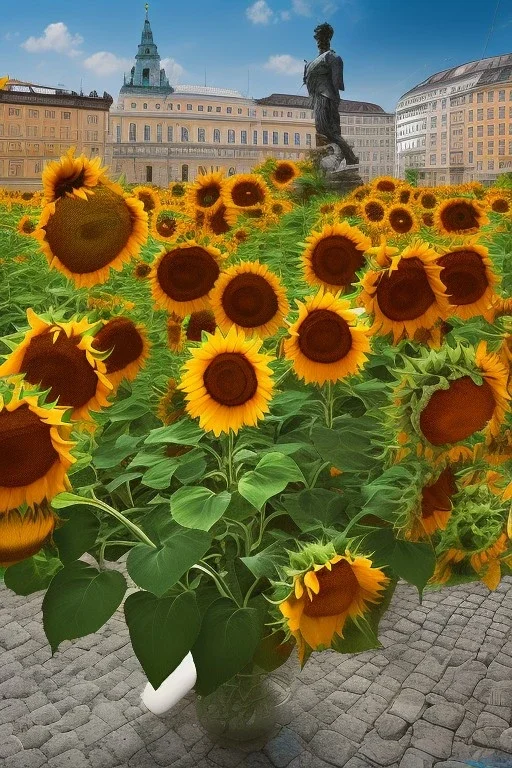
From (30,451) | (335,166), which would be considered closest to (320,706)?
(30,451)

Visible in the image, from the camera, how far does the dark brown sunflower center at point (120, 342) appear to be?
0.57 m

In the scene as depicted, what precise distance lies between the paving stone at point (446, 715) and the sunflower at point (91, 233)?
85cm

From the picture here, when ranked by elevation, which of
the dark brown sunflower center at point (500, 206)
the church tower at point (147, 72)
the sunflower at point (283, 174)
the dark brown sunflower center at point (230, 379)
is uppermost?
the church tower at point (147, 72)

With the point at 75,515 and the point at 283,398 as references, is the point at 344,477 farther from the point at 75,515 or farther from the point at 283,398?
the point at 75,515

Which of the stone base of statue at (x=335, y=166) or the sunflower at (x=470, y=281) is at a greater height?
the stone base of statue at (x=335, y=166)

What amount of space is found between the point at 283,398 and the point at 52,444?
0.84ft

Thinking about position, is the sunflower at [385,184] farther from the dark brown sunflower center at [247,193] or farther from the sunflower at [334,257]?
the sunflower at [334,257]

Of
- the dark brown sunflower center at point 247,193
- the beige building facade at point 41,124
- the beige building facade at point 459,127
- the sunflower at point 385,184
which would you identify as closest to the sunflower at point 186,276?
the dark brown sunflower center at point 247,193

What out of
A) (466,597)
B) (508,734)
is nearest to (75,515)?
(508,734)

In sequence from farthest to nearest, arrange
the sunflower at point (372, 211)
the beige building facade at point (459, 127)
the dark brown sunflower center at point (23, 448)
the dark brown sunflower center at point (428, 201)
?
the beige building facade at point (459, 127) < the dark brown sunflower center at point (428, 201) < the sunflower at point (372, 211) < the dark brown sunflower center at point (23, 448)

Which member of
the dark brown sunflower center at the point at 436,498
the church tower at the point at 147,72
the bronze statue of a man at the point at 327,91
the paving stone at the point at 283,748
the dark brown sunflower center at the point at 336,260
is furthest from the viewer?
the church tower at the point at 147,72

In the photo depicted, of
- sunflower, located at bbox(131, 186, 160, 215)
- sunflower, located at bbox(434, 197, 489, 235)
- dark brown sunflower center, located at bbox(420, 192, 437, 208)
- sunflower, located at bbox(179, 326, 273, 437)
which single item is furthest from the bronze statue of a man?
sunflower, located at bbox(179, 326, 273, 437)

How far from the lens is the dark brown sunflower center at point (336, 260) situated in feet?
2.20

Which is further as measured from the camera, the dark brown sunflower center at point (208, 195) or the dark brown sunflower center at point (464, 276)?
the dark brown sunflower center at point (208, 195)
